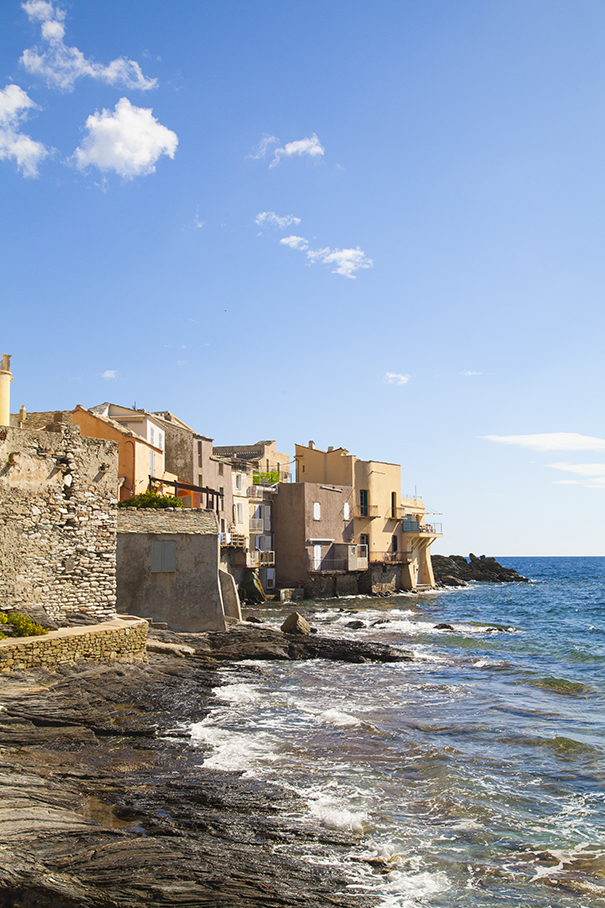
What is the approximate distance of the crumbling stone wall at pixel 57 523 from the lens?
639 inches

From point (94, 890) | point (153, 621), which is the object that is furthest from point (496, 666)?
point (94, 890)

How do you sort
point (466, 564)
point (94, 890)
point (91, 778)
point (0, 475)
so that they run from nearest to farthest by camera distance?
point (94, 890), point (91, 778), point (0, 475), point (466, 564)

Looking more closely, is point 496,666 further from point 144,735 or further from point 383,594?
point 383,594

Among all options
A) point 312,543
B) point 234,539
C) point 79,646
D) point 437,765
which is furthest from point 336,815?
point 312,543

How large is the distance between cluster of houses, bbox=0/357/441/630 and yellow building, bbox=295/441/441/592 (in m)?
0.10

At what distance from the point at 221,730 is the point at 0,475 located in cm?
782

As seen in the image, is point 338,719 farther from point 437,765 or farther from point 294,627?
point 294,627

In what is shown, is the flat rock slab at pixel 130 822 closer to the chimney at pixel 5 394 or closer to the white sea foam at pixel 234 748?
the white sea foam at pixel 234 748

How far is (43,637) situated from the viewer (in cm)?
1480

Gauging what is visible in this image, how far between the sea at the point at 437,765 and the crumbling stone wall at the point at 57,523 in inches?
182

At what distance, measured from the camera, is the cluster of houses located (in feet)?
73.1

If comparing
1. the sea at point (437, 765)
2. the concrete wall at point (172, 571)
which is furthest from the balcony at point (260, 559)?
the concrete wall at point (172, 571)

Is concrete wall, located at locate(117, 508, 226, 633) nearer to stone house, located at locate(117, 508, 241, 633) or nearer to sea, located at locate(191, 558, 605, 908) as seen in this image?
stone house, located at locate(117, 508, 241, 633)

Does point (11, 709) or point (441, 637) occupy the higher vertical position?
point (11, 709)
